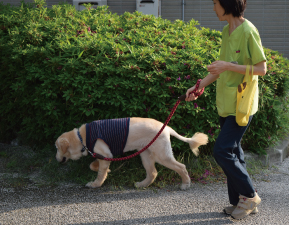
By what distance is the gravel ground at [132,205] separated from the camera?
9.80 ft

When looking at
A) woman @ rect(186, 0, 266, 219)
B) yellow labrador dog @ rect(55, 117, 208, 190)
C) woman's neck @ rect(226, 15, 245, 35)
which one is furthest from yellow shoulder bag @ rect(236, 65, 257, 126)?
yellow labrador dog @ rect(55, 117, 208, 190)

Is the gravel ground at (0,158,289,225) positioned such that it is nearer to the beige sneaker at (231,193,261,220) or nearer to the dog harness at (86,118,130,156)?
the beige sneaker at (231,193,261,220)

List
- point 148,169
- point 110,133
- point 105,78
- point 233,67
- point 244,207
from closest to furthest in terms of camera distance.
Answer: point 233,67 → point 244,207 → point 110,133 → point 148,169 → point 105,78

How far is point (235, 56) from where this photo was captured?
265cm

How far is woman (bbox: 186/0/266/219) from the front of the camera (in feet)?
8.41

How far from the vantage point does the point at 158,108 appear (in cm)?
381

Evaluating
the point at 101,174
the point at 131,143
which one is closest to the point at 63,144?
the point at 101,174

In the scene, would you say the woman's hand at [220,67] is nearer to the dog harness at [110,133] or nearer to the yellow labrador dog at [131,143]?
the yellow labrador dog at [131,143]

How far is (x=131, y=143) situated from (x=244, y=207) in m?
1.34

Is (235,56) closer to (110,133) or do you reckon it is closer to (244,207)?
(244,207)

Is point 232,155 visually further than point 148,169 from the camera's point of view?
No

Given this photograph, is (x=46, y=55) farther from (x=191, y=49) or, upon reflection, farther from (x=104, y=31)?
(x=191, y=49)

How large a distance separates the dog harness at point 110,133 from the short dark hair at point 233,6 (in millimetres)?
1557

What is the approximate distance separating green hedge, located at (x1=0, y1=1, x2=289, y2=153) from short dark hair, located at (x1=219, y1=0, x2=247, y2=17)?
1.24m
